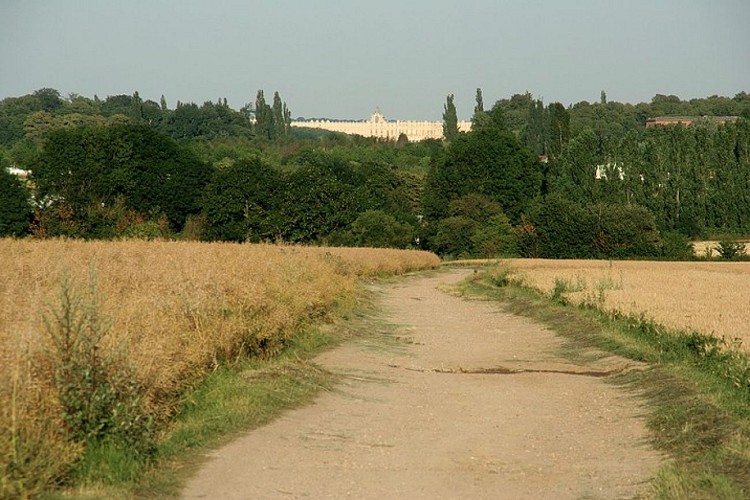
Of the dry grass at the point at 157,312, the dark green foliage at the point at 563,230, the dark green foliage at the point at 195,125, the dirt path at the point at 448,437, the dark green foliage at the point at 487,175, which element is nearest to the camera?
the dry grass at the point at 157,312

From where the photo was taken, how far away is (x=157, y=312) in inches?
502

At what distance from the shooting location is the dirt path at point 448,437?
9.30 m

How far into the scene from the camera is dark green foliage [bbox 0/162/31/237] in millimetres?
68375

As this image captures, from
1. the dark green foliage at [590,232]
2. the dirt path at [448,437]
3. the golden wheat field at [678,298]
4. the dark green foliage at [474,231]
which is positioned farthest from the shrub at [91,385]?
the dark green foliage at [474,231]

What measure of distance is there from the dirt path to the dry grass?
47.1 inches

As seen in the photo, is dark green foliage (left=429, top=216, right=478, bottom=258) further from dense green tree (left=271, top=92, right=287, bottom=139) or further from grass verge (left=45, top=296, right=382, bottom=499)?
dense green tree (left=271, top=92, right=287, bottom=139)

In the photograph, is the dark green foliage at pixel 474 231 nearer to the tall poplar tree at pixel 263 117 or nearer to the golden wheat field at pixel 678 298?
the golden wheat field at pixel 678 298

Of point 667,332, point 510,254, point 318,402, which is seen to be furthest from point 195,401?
point 510,254

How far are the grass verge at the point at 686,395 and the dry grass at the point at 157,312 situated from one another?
5.38 metres

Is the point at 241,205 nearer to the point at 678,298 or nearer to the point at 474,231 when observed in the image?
the point at 474,231

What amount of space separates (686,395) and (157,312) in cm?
724

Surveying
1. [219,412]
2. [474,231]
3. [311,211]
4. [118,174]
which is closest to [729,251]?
[474,231]

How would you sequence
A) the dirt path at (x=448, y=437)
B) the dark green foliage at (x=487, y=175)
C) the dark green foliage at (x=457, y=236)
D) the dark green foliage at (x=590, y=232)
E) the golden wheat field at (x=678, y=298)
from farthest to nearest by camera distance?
the dark green foliage at (x=487, y=175), the dark green foliage at (x=457, y=236), the dark green foliage at (x=590, y=232), the golden wheat field at (x=678, y=298), the dirt path at (x=448, y=437)

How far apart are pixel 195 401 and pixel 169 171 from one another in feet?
249
